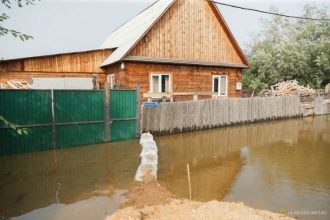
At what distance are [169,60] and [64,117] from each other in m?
8.51

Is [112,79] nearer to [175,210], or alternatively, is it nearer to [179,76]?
[179,76]

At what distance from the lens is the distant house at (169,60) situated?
16047 mm

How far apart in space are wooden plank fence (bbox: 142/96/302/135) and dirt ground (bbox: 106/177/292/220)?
251 inches

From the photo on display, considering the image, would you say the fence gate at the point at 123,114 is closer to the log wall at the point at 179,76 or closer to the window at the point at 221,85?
the log wall at the point at 179,76

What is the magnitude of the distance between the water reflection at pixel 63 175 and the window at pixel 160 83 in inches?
284

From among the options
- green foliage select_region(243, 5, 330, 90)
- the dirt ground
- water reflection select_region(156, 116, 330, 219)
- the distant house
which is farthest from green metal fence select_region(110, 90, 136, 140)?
green foliage select_region(243, 5, 330, 90)

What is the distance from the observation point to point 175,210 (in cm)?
478

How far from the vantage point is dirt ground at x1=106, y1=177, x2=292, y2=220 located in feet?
14.7

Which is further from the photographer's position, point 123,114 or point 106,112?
point 123,114

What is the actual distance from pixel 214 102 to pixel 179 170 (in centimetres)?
693

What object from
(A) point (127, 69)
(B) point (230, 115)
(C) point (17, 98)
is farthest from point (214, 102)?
(C) point (17, 98)

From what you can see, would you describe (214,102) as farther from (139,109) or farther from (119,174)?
(119,174)

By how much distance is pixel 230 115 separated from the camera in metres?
14.9

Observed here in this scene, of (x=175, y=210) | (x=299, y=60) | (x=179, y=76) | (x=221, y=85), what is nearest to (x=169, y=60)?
(x=179, y=76)
